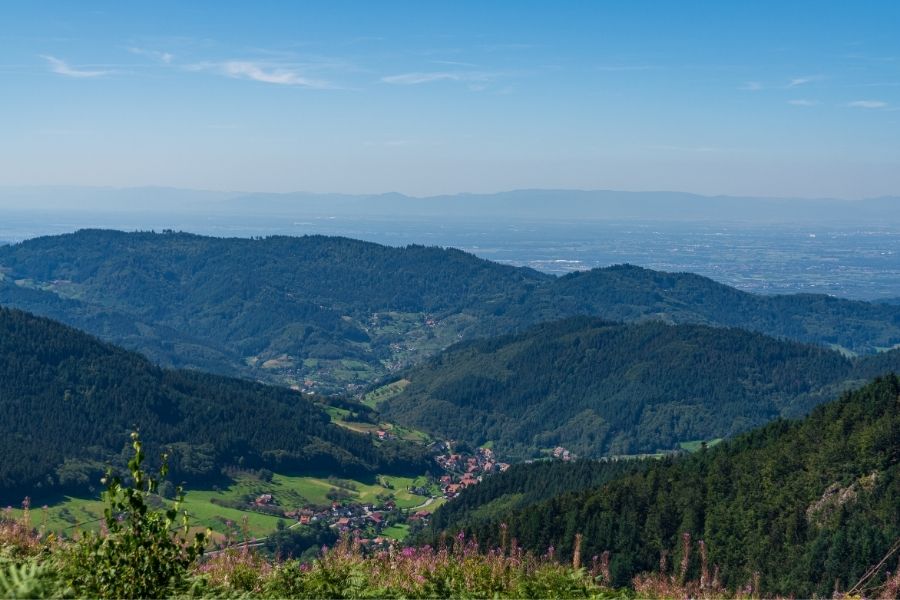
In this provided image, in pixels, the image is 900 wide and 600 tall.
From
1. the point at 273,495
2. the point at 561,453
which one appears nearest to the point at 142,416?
the point at 273,495

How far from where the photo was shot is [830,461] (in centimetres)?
3959

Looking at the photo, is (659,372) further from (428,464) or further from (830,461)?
(830,461)

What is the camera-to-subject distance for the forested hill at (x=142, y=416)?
10938 centimetres

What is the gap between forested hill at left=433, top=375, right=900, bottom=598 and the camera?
29328 mm

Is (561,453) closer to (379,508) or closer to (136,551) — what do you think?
(379,508)

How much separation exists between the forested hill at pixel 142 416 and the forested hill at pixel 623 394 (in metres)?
36.3

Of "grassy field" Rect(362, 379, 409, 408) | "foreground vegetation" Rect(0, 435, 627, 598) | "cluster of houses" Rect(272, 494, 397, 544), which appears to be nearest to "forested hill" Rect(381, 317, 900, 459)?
"grassy field" Rect(362, 379, 409, 408)

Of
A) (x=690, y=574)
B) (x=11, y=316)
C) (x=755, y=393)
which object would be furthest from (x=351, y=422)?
(x=690, y=574)

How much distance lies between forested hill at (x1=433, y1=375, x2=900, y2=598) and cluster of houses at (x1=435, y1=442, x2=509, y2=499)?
70627mm

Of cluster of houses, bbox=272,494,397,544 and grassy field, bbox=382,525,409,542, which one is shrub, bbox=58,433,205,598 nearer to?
cluster of houses, bbox=272,494,397,544

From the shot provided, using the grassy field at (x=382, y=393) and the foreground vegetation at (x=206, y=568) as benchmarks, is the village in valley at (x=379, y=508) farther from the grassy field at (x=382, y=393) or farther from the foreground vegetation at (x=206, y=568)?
the foreground vegetation at (x=206, y=568)

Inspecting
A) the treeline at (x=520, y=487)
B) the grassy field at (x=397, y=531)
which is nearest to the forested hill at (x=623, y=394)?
the treeline at (x=520, y=487)

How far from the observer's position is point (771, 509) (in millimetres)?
37938

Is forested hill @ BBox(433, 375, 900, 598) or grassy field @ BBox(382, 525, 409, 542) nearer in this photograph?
forested hill @ BBox(433, 375, 900, 598)
